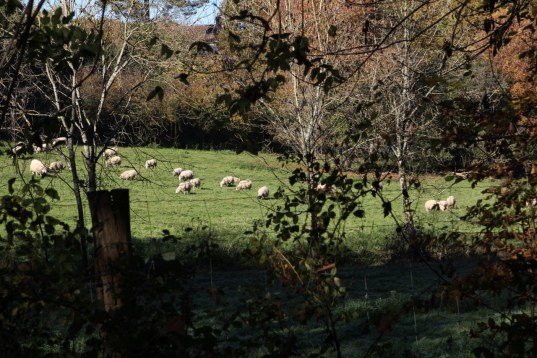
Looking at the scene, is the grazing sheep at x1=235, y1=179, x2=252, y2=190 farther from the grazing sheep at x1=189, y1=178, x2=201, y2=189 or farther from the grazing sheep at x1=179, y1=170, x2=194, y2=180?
the grazing sheep at x1=179, y1=170, x2=194, y2=180

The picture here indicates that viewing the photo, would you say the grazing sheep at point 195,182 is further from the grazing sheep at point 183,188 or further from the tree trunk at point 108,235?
the tree trunk at point 108,235

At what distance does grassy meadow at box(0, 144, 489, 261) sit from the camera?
59.1 ft

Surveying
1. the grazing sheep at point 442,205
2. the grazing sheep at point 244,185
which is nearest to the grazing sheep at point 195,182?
the grazing sheep at point 244,185

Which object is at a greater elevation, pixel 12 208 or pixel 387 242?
pixel 12 208

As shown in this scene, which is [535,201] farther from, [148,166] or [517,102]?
[148,166]

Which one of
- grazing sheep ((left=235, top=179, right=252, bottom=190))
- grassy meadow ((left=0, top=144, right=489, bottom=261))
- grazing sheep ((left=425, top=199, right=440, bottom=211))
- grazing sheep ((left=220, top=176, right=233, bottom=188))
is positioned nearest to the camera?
grassy meadow ((left=0, top=144, right=489, bottom=261))

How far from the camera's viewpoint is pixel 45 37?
381 centimetres

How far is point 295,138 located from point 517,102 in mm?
10166

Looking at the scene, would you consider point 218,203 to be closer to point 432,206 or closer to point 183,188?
point 183,188

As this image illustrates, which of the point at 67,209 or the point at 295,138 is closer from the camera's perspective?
the point at 295,138

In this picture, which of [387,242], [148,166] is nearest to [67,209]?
[387,242]

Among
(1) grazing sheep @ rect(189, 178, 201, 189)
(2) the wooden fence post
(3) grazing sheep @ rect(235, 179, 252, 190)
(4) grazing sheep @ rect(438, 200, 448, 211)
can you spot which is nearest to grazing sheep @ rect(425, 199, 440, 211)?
(4) grazing sheep @ rect(438, 200, 448, 211)

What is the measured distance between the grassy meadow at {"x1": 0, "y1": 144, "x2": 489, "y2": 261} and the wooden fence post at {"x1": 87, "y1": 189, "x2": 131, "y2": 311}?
8765 millimetres

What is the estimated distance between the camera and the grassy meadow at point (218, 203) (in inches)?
709
